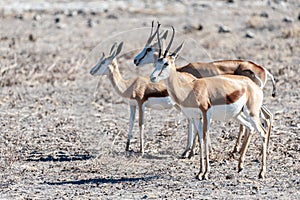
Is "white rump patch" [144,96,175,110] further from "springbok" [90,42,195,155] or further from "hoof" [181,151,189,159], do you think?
"hoof" [181,151,189,159]

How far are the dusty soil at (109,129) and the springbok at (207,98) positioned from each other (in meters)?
0.58

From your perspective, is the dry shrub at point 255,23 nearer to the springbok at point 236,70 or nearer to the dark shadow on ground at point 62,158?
the springbok at point 236,70

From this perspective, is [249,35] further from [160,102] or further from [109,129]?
[160,102]

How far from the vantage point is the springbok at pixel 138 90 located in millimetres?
10180

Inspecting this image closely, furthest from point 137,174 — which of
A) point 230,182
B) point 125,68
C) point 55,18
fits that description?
point 55,18

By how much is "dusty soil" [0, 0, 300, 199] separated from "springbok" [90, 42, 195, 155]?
427mm

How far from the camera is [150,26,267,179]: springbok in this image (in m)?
8.48

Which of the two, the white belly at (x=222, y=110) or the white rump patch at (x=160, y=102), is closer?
the white belly at (x=222, y=110)

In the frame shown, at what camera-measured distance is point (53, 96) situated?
14602mm

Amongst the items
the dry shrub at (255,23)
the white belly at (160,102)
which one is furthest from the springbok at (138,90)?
the dry shrub at (255,23)

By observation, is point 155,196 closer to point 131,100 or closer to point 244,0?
point 131,100

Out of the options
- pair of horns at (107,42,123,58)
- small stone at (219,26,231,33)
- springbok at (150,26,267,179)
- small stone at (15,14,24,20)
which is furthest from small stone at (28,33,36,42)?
springbok at (150,26,267,179)

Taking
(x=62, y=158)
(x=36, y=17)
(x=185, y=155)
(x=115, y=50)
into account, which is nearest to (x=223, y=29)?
(x=36, y=17)

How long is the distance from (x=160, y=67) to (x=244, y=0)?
3113cm
